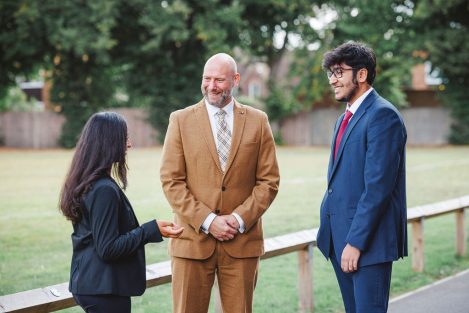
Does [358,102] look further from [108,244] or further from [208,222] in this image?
[108,244]

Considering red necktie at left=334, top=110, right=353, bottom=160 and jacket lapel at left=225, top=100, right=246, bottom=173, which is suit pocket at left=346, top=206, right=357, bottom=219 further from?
jacket lapel at left=225, top=100, right=246, bottom=173

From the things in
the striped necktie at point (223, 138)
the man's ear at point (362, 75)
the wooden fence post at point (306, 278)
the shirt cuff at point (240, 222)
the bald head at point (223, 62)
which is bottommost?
the wooden fence post at point (306, 278)

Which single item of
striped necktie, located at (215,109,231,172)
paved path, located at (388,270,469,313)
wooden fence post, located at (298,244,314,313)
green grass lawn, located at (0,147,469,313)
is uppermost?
striped necktie, located at (215,109,231,172)

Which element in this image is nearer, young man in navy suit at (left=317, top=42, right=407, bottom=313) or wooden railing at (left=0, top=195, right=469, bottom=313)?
young man in navy suit at (left=317, top=42, right=407, bottom=313)

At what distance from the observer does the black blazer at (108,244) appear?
3225 millimetres

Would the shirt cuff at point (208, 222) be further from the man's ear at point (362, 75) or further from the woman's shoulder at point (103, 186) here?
the man's ear at point (362, 75)

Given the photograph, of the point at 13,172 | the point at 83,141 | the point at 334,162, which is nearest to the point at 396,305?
the point at 334,162

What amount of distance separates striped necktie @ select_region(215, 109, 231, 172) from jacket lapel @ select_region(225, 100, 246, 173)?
1.6 inches

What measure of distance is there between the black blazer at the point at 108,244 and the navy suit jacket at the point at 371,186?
3.55 ft

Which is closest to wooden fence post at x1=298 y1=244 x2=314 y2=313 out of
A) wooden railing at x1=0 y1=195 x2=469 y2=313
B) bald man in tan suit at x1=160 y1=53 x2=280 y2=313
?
wooden railing at x1=0 y1=195 x2=469 y2=313

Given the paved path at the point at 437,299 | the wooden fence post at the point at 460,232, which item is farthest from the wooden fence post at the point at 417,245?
the wooden fence post at the point at 460,232

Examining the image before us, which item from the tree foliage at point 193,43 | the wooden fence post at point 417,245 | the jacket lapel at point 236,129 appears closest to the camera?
the jacket lapel at point 236,129

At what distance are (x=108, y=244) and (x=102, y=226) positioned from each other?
0.32ft

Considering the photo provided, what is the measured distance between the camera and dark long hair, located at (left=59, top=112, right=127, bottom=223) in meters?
3.27
